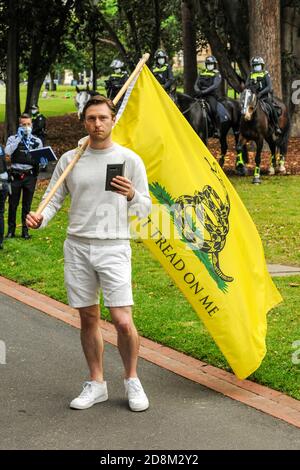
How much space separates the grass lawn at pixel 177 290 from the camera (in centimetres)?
786

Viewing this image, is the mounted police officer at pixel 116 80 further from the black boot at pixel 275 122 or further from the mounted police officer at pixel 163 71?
the black boot at pixel 275 122

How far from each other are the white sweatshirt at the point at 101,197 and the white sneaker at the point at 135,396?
1026mm

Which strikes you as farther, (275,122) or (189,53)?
(189,53)

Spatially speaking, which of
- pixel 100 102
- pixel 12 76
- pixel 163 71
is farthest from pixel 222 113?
pixel 100 102

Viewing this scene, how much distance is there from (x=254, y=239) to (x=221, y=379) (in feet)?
3.68

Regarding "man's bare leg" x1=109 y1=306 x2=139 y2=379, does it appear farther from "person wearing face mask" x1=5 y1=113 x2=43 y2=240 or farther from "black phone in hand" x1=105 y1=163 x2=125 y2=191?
"person wearing face mask" x1=5 y1=113 x2=43 y2=240

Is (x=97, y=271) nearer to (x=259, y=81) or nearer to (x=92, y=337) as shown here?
(x=92, y=337)

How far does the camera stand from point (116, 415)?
254 inches

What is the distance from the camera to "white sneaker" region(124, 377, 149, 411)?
6535 mm

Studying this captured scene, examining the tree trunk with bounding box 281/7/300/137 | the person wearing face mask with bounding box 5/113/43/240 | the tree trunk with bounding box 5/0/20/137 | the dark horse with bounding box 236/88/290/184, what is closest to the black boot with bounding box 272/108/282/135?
the dark horse with bounding box 236/88/290/184

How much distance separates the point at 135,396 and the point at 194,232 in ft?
4.34

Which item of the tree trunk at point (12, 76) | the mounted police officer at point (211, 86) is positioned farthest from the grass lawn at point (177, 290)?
the tree trunk at point (12, 76)

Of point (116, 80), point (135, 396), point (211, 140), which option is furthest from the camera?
point (211, 140)
